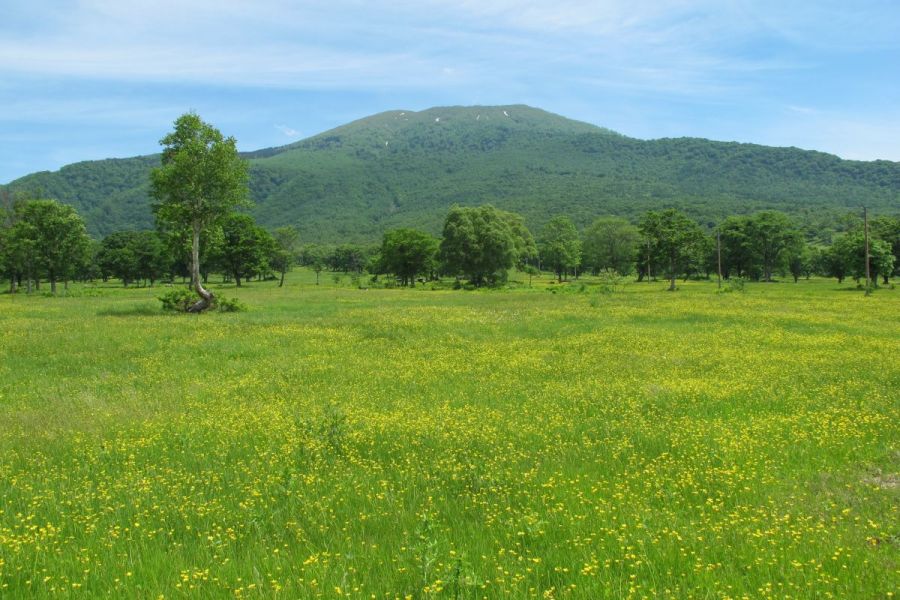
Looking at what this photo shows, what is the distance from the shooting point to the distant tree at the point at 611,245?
5148 inches

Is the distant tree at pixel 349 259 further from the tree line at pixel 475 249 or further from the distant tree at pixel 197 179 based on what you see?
the distant tree at pixel 197 179

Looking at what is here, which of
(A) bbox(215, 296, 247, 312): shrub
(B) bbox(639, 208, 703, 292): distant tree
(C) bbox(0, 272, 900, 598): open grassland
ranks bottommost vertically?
(C) bbox(0, 272, 900, 598): open grassland

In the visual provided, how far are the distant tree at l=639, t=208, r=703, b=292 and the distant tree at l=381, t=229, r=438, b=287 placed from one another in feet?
126

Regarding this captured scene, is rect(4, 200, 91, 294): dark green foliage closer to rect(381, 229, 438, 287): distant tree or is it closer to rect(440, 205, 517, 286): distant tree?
rect(381, 229, 438, 287): distant tree

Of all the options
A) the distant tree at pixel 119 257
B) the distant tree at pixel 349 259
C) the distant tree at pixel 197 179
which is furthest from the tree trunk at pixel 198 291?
the distant tree at pixel 349 259

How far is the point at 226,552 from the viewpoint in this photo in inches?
267

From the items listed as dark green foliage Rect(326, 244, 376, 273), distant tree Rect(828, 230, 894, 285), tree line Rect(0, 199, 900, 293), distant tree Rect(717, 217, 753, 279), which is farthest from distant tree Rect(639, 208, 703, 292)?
dark green foliage Rect(326, 244, 376, 273)

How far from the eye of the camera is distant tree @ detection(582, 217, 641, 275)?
130750 mm

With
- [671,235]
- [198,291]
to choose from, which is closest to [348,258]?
[671,235]

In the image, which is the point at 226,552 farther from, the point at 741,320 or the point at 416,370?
the point at 741,320

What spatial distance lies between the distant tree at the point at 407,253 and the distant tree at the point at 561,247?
2786 centimetres

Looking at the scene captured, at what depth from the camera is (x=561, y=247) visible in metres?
118

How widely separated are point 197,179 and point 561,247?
88.0 metres

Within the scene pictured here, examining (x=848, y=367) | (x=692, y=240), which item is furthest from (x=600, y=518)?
(x=692, y=240)
